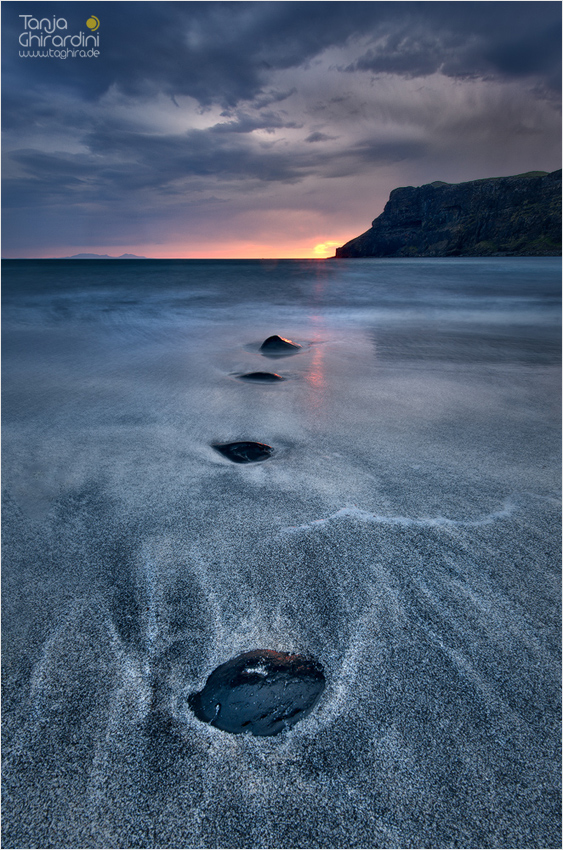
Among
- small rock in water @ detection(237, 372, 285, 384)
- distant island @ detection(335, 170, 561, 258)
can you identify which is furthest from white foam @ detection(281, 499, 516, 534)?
distant island @ detection(335, 170, 561, 258)

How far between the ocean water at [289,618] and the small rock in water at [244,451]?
112mm

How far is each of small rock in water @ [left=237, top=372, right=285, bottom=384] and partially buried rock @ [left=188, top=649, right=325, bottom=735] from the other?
420cm

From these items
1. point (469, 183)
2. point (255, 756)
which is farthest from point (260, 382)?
point (469, 183)

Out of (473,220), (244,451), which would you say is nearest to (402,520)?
(244,451)

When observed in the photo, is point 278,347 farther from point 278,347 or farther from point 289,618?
point 289,618

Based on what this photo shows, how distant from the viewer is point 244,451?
3.27m

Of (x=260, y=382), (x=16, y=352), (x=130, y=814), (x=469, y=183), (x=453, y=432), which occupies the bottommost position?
(x=130, y=814)

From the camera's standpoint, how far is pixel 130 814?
1.12 meters

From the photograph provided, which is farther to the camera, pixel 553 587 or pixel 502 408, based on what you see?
pixel 502 408

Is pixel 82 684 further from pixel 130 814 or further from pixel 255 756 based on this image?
pixel 255 756

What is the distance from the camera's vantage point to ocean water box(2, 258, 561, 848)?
1132mm

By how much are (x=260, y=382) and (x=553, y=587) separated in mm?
4050

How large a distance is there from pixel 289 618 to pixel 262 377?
13.7 feet

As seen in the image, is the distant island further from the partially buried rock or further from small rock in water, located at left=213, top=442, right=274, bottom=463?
the partially buried rock
